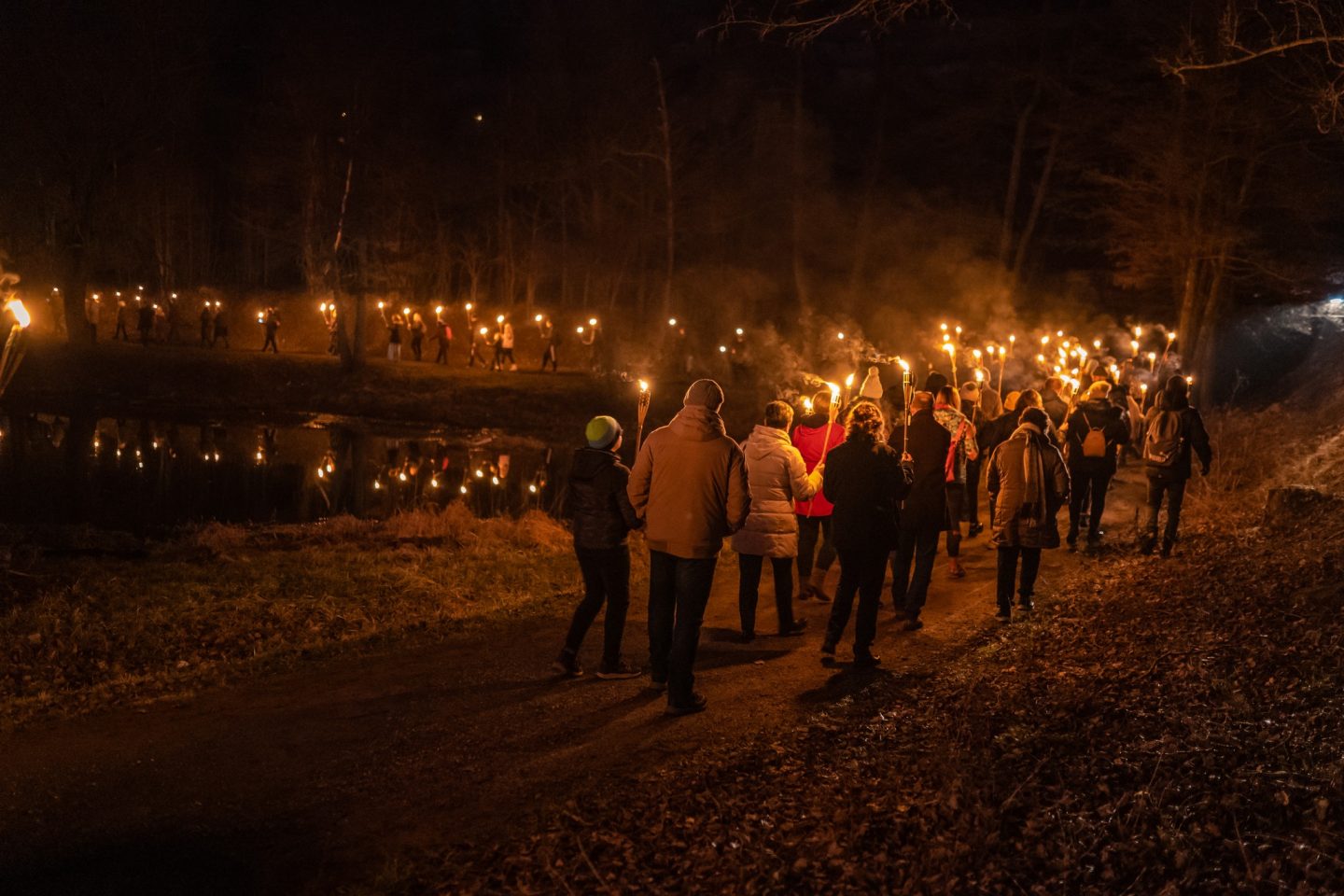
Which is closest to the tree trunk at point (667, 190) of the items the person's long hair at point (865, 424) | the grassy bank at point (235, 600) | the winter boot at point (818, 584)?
the grassy bank at point (235, 600)

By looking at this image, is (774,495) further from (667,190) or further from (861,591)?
(667,190)

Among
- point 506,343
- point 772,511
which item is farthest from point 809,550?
point 506,343

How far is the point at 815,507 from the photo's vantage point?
32.8 feet

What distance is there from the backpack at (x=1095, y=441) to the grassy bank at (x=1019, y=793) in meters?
4.48

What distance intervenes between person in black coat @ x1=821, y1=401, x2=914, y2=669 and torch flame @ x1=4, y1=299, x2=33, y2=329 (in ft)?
21.4

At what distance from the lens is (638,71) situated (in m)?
38.1

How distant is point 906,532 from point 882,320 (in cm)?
2876

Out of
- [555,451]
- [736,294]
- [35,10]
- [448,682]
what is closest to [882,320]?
[736,294]

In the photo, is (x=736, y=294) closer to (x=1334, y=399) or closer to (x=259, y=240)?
(x=1334, y=399)

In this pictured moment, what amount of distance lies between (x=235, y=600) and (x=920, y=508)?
6172mm

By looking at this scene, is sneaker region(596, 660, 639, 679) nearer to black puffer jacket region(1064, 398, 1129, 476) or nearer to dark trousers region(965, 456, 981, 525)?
dark trousers region(965, 456, 981, 525)

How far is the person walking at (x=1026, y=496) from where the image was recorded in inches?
354

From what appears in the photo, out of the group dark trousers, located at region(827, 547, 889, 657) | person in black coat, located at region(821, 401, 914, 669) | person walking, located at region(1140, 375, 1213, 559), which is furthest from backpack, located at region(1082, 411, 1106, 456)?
dark trousers, located at region(827, 547, 889, 657)

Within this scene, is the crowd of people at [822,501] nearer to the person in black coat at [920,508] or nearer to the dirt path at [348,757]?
→ the person in black coat at [920,508]
